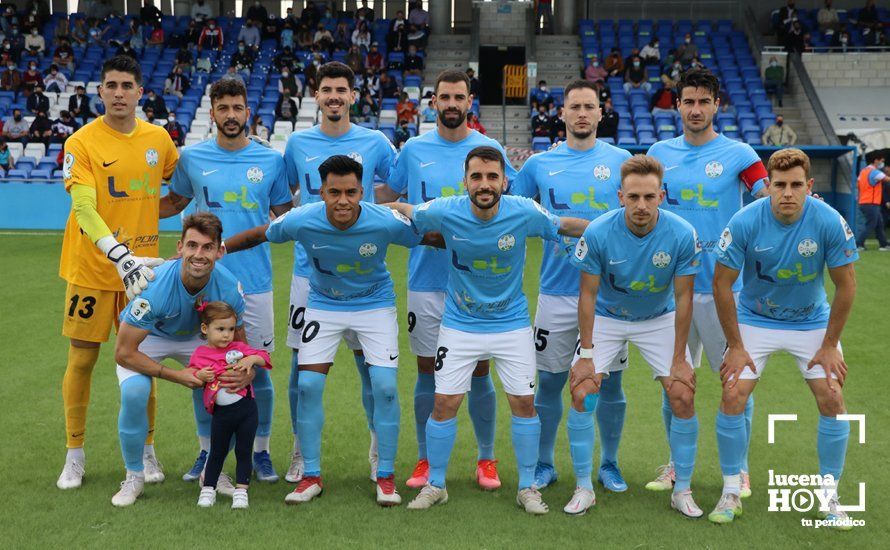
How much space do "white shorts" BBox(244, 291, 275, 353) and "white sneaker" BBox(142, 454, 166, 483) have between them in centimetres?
88

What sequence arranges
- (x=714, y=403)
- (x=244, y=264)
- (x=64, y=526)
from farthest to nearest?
(x=714, y=403)
(x=244, y=264)
(x=64, y=526)

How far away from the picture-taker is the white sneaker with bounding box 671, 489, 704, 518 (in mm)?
4586

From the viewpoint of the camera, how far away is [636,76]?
74.0 ft

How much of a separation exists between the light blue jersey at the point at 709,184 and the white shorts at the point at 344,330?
1792mm

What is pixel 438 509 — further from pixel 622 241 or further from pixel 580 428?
pixel 622 241

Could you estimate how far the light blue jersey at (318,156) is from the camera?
5277mm

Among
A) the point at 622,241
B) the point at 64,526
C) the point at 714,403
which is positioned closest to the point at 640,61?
the point at 714,403

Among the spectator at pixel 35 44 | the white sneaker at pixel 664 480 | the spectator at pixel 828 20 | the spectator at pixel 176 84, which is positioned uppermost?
the spectator at pixel 828 20

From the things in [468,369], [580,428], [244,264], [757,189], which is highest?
[757,189]

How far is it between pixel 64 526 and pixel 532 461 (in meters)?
2.41

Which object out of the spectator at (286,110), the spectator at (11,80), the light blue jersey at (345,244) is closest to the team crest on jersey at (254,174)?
the light blue jersey at (345,244)

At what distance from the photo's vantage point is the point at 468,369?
4738mm

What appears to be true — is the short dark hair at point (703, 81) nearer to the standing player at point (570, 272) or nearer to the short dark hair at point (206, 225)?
the standing player at point (570, 272)

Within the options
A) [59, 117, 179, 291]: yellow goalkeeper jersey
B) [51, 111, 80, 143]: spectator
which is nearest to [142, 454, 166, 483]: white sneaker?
[59, 117, 179, 291]: yellow goalkeeper jersey
